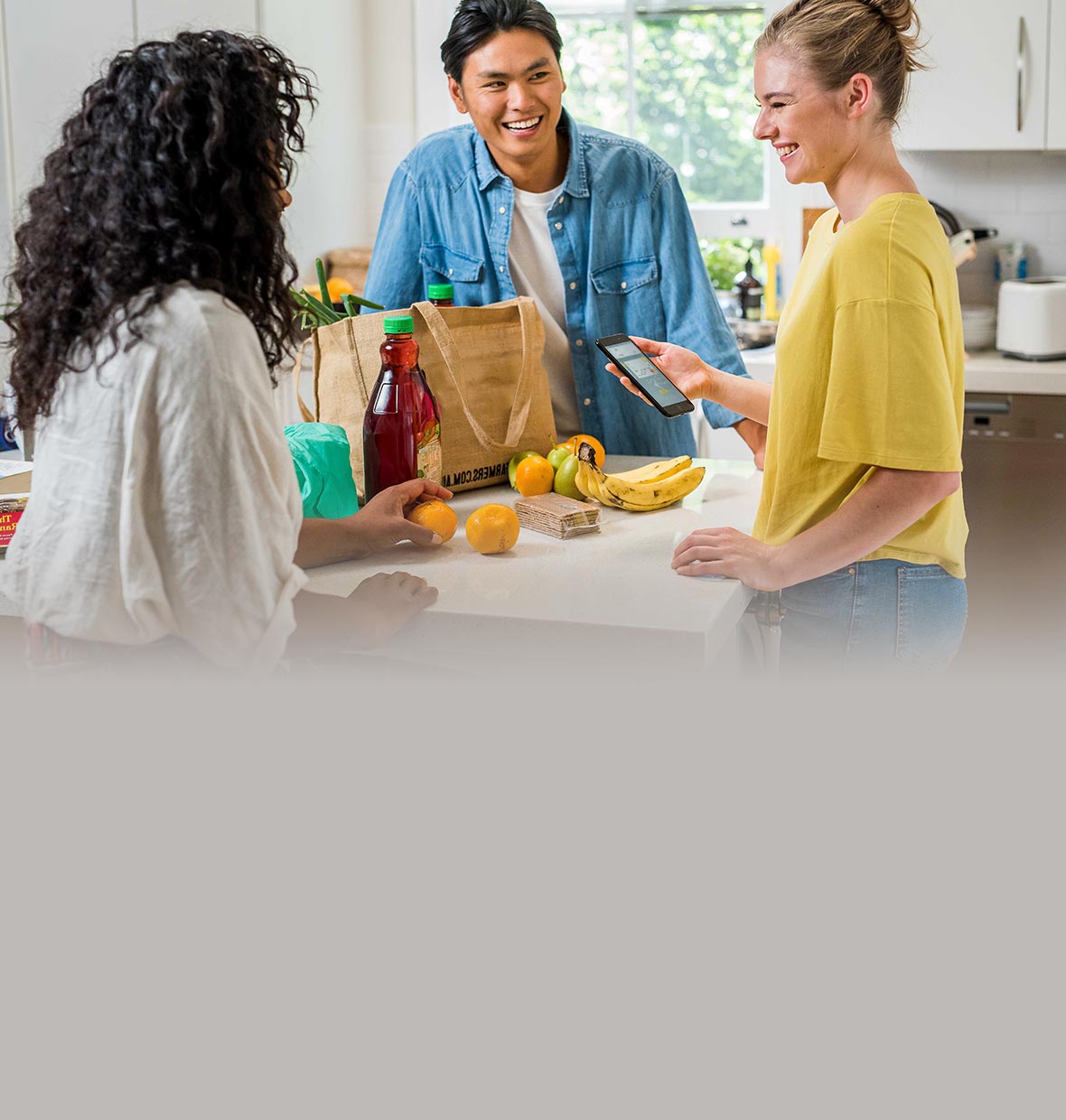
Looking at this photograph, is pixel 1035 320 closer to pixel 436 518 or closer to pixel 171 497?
pixel 436 518

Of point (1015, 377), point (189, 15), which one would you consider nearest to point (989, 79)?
point (1015, 377)

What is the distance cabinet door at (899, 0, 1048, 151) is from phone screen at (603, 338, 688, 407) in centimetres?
192

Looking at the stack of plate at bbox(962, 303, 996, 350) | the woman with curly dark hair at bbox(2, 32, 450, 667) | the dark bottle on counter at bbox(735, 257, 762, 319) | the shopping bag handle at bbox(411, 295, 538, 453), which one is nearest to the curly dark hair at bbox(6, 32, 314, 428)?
the woman with curly dark hair at bbox(2, 32, 450, 667)

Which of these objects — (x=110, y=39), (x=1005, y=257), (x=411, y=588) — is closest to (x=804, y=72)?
(x=411, y=588)

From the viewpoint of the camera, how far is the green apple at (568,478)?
5.55ft

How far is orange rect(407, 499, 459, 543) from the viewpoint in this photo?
150 cm

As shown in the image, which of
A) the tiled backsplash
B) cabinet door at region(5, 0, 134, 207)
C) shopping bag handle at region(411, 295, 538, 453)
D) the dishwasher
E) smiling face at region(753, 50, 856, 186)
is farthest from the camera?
the tiled backsplash

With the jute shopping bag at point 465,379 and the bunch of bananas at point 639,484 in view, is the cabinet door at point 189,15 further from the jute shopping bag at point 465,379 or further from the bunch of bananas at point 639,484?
the bunch of bananas at point 639,484

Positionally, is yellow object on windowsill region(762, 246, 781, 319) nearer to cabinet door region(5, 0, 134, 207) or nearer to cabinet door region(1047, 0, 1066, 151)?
cabinet door region(1047, 0, 1066, 151)

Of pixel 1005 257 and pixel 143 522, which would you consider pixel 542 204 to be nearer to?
pixel 143 522

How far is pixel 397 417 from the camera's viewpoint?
158cm

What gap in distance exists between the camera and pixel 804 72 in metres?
1.31

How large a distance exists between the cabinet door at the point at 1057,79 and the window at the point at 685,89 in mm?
893

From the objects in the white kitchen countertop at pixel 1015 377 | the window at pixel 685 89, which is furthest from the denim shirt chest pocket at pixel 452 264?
the window at pixel 685 89
